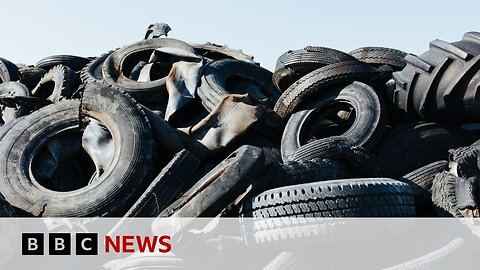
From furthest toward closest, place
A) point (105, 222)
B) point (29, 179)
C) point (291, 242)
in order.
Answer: point (29, 179) < point (105, 222) < point (291, 242)

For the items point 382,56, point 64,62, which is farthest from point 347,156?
point 64,62

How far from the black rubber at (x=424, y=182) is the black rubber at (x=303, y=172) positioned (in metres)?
0.37

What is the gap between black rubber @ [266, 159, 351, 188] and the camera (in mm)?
3150

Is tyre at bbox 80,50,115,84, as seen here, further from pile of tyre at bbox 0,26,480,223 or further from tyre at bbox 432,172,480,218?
tyre at bbox 432,172,480,218

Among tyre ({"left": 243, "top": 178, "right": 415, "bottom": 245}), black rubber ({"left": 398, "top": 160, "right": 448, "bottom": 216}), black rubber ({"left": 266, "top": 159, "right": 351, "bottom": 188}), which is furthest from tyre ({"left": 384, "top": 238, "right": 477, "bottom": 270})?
black rubber ({"left": 266, "top": 159, "right": 351, "bottom": 188})

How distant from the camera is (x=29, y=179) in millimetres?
3658

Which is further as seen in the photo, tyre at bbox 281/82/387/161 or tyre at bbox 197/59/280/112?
tyre at bbox 197/59/280/112

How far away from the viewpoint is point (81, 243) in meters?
3.11

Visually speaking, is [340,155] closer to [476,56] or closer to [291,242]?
[291,242]

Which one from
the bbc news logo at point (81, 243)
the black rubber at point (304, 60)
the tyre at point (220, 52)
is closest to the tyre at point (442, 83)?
the black rubber at point (304, 60)

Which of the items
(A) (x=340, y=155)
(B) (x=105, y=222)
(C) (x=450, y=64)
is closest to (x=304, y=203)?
(A) (x=340, y=155)

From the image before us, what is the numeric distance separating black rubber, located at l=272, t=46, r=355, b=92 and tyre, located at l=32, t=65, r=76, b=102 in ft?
5.05

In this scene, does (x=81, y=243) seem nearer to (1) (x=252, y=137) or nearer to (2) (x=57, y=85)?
(1) (x=252, y=137)

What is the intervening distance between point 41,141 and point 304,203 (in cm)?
183
